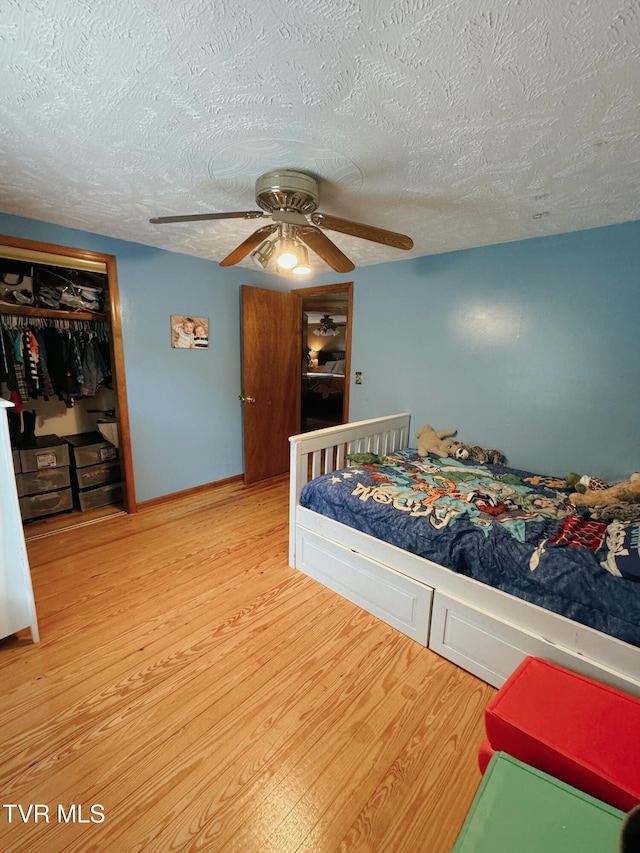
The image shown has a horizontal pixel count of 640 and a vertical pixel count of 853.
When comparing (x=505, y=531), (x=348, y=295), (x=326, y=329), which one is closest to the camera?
(x=505, y=531)

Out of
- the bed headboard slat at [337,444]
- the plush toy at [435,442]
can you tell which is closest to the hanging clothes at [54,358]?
the bed headboard slat at [337,444]

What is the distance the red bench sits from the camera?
949mm

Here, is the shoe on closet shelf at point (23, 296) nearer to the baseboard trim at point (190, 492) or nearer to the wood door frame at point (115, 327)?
the wood door frame at point (115, 327)

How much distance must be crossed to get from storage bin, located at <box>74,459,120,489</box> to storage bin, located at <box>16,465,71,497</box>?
9cm

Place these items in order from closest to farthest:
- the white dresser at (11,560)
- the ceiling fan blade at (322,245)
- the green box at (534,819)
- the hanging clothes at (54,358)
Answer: the green box at (534,819) < the white dresser at (11,560) < the ceiling fan blade at (322,245) < the hanging clothes at (54,358)

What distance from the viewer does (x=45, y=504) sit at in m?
2.93

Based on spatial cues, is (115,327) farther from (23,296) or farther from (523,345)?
(523,345)

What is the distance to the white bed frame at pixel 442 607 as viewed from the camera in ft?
4.45

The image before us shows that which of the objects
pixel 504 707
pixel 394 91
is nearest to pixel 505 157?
pixel 394 91

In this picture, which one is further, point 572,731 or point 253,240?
point 253,240

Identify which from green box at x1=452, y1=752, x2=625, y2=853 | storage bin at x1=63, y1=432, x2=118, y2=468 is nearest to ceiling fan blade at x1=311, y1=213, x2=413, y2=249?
green box at x1=452, y1=752, x2=625, y2=853

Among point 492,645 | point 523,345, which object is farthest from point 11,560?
point 523,345

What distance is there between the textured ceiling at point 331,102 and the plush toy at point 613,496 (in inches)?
60.1

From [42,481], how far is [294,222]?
283 cm
